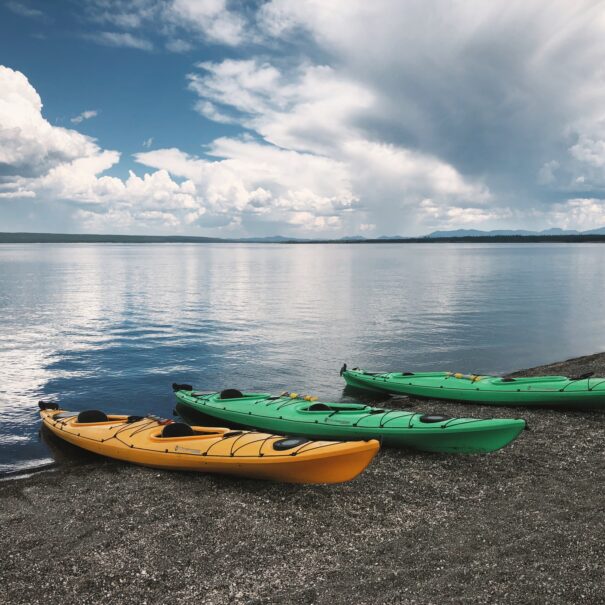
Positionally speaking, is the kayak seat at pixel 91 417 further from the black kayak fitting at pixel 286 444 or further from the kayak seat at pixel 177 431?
the black kayak fitting at pixel 286 444

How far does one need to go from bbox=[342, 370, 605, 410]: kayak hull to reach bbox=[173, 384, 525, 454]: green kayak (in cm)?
410

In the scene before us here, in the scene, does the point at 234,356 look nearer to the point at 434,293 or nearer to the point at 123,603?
the point at 123,603

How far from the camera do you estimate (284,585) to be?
20.7ft

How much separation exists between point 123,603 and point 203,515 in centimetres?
224

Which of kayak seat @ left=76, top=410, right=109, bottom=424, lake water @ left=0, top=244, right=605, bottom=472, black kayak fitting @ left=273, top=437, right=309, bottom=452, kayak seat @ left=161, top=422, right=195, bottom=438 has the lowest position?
lake water @ left=0, top=244, right=605, bottom=472

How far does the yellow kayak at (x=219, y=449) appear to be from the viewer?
8.65 m

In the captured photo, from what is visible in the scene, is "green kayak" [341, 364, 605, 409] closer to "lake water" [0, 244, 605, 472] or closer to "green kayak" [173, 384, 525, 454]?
"lake water" [0, 244, 605, 472]

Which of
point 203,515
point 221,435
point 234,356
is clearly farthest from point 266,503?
point 234,356

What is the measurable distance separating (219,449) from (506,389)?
339 inches

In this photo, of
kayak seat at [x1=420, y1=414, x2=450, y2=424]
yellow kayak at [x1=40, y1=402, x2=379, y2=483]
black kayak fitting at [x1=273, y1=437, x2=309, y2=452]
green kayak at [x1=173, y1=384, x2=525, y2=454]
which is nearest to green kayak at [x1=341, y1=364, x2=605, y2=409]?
green kayak at [x1=173, y1=384, x2=525, y2=454]

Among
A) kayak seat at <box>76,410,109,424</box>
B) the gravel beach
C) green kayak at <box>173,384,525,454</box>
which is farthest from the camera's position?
kayak seat at <box>76,410,109,424</box>

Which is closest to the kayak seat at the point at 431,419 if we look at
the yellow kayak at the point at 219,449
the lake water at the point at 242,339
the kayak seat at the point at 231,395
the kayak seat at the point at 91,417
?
the yellow kayak at the point at 219,449

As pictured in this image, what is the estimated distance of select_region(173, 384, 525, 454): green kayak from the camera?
10019mm

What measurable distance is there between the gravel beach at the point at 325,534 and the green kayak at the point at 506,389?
2.63m
